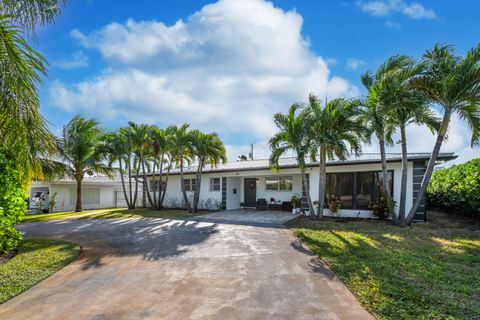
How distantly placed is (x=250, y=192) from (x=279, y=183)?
98.7 inches

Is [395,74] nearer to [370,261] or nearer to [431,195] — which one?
[370,261]

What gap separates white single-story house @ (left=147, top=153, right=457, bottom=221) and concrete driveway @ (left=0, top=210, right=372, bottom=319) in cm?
626

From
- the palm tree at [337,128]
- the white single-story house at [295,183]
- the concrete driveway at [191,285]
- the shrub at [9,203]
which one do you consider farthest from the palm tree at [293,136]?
the shrub at [9,203]

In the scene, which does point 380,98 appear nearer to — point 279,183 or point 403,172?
point 403,172

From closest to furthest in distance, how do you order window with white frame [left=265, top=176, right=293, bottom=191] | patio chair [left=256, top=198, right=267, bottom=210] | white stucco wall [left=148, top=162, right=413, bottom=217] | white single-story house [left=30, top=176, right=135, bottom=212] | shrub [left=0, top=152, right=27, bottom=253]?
shrub [left=0, top=152, right=27, bottom=253]
white stucco wall [left=148, top=162, right=413, bottom=217]
window with white frame [left=265, top=176, right=293, bottom=191]
patio chair [left=256, top=198, right=267, bottom=210]
white single-story house [left=30, top=176, right=135, bottom=212]

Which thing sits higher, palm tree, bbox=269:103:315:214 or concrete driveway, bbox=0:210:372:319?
palm tree, bbox=269:103:315:214

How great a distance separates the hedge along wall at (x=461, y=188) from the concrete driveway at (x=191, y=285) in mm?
7534

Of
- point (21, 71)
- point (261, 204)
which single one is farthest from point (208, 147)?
point (21, 71)

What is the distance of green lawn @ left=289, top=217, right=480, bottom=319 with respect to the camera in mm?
3891

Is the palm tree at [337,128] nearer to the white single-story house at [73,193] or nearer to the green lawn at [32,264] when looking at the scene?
the green lawn at [32,264]

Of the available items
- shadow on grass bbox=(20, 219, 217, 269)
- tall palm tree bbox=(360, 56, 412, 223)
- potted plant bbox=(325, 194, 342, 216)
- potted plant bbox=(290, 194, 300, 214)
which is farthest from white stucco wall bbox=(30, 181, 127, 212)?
tall palm tree bbox=(360, 56, 412, 223)

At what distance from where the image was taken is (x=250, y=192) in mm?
18703

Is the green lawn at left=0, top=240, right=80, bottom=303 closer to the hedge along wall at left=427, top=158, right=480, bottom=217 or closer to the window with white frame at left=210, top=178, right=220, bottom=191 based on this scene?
the window with white frame at left=210, top=178, right=220, bottom=191

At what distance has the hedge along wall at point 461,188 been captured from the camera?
9.91 metres
